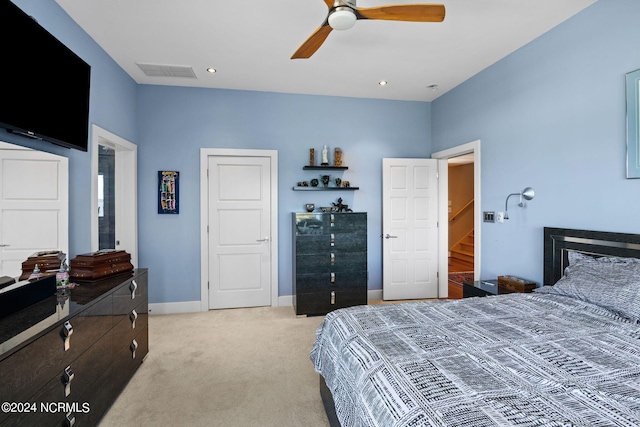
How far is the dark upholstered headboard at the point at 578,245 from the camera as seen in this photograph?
2.09 m

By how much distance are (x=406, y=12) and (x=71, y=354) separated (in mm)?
2668

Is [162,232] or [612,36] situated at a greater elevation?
[612,36]

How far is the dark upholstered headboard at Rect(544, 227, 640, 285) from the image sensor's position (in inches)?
82.5

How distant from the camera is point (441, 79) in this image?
3793 millimetres

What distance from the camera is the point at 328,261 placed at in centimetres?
390

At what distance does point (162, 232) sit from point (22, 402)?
2839 millimetres

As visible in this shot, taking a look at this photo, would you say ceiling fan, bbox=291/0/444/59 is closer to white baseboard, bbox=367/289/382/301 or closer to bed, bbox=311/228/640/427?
bed, bbox=311/228/640/427

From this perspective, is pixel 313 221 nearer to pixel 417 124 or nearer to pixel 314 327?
pixel 314 327

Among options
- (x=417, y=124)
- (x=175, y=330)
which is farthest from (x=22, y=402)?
(x=417, y=124)

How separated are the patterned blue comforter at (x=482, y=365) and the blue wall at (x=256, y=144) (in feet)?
8.30

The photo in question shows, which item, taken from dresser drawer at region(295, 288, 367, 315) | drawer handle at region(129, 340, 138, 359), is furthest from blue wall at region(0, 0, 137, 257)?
dresser drawer at region(295, 288, 367, 315)

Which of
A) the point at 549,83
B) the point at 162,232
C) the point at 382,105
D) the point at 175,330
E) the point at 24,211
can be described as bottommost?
the point at 175,330

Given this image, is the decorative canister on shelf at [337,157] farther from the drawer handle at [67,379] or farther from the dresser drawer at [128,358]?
the drawer handle at [67,379]

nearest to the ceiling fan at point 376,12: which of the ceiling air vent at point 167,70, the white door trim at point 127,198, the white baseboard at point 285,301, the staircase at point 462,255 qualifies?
the ceiling air vent at point 167,70
